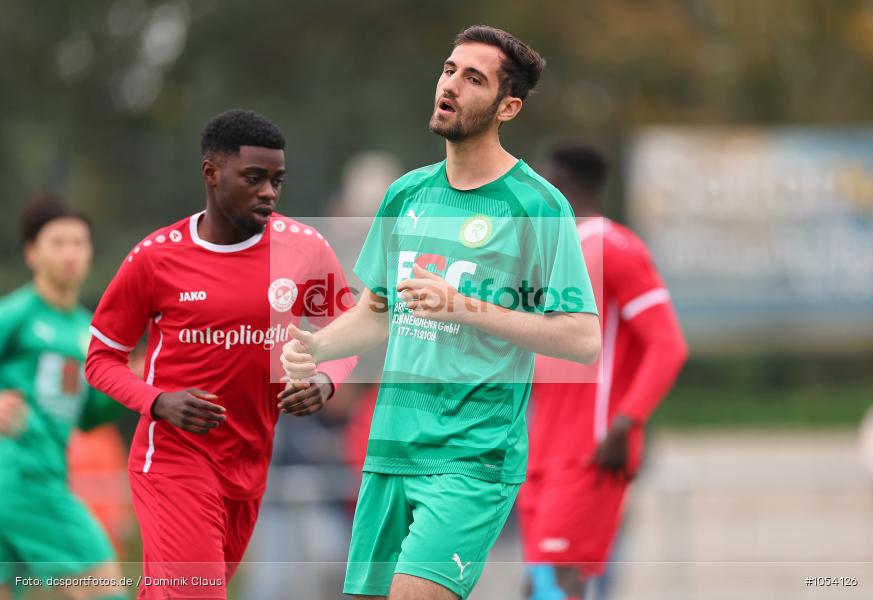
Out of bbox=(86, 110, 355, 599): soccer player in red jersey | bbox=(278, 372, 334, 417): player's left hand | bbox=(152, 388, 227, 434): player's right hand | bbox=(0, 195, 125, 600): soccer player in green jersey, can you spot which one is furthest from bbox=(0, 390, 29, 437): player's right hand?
bbox=(278, 372, 334, 417): player's left hand

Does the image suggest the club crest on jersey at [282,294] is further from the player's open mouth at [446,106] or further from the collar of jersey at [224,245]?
the player's open mouth at [446,106]

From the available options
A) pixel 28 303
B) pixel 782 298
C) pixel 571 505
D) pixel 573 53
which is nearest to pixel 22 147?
pixel 573 53

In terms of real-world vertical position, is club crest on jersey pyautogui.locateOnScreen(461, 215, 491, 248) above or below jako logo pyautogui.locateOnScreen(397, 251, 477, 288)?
above

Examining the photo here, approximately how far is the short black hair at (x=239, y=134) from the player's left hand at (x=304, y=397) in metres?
1.03

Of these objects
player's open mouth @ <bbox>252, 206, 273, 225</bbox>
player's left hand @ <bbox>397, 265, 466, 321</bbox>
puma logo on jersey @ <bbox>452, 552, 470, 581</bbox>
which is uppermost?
player's open mouth @ <bbox>252, 206, 273, 225</bbox>

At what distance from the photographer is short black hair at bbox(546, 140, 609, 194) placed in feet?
23.5

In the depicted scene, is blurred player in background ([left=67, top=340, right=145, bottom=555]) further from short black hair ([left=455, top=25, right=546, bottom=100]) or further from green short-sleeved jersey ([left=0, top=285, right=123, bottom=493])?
short black hair ([left=455, top=25, right=546, bottom=100])

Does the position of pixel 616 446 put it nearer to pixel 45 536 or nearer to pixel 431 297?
pixel 431 297

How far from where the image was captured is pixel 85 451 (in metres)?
11.7

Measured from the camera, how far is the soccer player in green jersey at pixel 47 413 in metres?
6.75

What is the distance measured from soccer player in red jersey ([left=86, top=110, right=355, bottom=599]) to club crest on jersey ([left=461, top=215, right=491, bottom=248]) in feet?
2.71

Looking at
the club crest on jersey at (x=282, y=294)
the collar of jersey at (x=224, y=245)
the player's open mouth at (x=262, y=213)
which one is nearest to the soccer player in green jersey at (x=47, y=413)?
the collar of jersey at (x=224, y=245)

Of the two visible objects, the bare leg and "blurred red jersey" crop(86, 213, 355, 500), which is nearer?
the bare leg

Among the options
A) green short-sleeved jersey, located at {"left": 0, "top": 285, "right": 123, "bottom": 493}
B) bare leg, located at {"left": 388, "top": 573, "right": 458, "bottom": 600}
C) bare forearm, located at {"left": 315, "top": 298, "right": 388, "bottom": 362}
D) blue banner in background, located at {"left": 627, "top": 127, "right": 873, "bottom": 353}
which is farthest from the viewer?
blue banner in background, located at {"left": 627, "top": 127, "right": 873, "bottom": 353}
